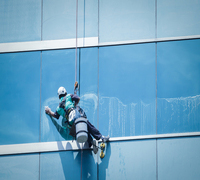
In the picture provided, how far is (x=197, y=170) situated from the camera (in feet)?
40.6

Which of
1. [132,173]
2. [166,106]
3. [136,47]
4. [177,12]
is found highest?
[177,12]

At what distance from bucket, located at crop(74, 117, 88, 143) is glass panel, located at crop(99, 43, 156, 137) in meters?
1.13

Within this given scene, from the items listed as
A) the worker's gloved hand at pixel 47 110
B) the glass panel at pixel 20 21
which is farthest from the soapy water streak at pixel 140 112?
the glass panel at pixel 20 21

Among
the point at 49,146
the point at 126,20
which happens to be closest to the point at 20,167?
the point at 49,146

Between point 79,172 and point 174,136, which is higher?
point 174,136

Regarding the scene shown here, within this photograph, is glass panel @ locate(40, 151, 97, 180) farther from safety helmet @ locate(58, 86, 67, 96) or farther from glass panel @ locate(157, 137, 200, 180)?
glass panel @ locate(157, 137, 200, 180)

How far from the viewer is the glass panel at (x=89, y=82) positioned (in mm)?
13172

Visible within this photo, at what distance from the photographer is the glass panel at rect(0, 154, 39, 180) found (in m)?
13.0

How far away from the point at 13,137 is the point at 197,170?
17.2 ft

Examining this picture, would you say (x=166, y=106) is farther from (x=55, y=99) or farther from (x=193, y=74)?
(x=55, y=99)

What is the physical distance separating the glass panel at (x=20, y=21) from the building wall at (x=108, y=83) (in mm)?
31

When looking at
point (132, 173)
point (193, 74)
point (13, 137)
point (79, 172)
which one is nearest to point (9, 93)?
point (13, 137)

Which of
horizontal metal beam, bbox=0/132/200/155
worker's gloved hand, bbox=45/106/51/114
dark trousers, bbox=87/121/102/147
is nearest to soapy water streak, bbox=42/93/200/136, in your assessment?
horizontal metal beam, bbox=0/132/200/155

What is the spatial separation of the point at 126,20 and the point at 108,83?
197 cm
